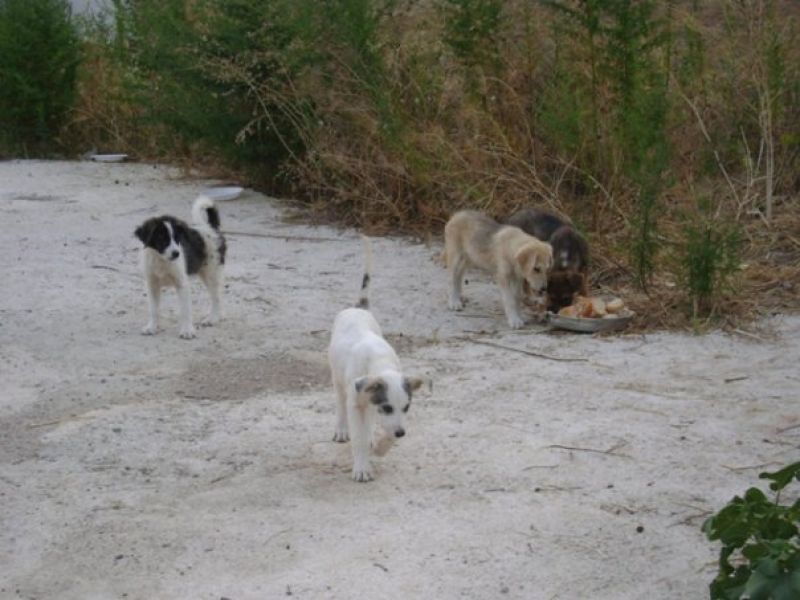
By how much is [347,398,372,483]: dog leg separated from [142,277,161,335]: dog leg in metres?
3.50

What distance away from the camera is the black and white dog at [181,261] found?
916 centimetres

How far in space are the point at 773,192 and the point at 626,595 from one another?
7753mm

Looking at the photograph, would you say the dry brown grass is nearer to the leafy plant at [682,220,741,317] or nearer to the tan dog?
the leafy plant at [682,220,741,317]

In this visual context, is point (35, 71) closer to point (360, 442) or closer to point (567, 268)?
point (567, 268)

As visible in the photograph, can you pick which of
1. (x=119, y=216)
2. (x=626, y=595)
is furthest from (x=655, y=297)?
(x=119, y=216)

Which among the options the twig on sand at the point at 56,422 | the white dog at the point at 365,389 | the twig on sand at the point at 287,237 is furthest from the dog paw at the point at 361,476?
the twig on sand at the point at 287,237

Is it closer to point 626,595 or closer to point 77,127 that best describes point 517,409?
point 626,595

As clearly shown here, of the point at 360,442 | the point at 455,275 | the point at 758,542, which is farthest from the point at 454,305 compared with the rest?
the point at 758,542

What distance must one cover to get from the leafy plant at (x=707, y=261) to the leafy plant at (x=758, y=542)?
4.80 m

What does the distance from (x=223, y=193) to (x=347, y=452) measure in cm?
901

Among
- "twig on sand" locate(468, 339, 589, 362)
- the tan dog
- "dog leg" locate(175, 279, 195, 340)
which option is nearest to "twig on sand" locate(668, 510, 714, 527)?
"twig on sand" locate(468, 339, 589, 362)

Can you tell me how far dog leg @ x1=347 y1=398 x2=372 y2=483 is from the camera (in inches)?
240

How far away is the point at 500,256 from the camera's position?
9.73m

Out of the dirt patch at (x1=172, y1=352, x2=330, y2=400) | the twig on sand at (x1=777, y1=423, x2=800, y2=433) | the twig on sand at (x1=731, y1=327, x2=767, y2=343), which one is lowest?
the twig on sand at (x1=777, y1=423, x2=800, y2=433)
